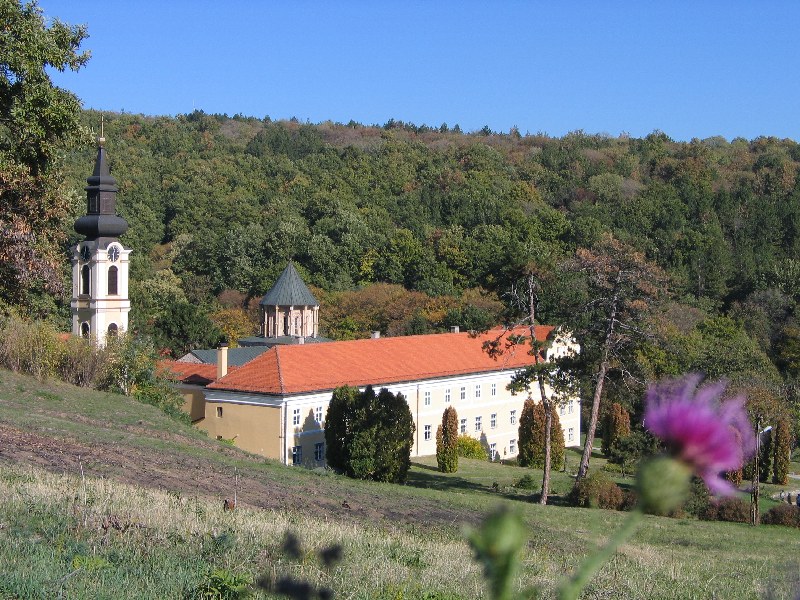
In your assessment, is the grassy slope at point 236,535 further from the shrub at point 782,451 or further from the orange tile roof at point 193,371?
the orange tile roof at point 193,371

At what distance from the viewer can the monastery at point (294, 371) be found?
42312mm

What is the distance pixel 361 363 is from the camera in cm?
4762

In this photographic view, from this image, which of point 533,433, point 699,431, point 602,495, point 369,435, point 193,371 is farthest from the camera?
point 193,371

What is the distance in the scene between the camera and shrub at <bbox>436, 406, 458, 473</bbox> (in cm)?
4369

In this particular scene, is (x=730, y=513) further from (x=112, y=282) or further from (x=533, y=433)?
(x=112, y=282)

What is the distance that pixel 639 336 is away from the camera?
32.8 meters

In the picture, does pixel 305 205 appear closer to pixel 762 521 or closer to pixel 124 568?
pixel 762 521

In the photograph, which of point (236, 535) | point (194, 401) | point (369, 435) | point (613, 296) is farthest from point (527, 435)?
point (236, 535)

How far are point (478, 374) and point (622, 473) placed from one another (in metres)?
12.6

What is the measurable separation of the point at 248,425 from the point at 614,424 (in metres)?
20.3

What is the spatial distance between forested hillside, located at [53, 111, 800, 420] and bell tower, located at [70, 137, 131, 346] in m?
9.73

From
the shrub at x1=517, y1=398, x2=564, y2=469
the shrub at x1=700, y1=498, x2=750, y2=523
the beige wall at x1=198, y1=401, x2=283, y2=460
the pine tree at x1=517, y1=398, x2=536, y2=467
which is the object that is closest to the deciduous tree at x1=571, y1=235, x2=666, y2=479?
the shrub at x1=700, y1=498, x2=750, y2=523

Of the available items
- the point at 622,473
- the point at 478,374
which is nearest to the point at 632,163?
the point at 478,374

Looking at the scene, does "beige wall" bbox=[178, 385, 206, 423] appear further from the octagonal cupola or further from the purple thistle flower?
the purple thistle flower
